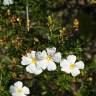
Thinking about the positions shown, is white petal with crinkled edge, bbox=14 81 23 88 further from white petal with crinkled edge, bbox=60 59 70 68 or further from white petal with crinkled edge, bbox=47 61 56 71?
white petal with crinkled edge, bbox=60 59 70 68

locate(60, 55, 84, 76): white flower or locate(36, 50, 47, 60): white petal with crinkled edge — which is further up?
locate(36, 50, 47, 60): white petal with crinkled edge

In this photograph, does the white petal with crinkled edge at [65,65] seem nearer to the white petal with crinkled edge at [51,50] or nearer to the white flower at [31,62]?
the white petal with crinkled edge at [51,50]

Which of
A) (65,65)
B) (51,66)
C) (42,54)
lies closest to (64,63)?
(65,65)

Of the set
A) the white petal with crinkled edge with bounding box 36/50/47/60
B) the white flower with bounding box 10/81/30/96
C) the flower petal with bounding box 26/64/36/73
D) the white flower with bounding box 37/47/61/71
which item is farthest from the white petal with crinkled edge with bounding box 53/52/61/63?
the white flower with bounding box 10/81/30/96

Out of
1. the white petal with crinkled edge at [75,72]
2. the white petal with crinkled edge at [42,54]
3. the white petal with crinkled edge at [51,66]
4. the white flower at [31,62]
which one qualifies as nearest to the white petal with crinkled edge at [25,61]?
the white flower at [31,62]

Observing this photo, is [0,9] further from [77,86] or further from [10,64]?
[77,86]

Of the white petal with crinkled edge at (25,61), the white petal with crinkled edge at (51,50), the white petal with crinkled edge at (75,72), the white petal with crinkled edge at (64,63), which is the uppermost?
the white petal with crinkled edge at (51,50)

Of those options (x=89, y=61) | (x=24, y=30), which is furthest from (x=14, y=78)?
(x=89, y=61)

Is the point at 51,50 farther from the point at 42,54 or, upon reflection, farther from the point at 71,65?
the point at 71,65
